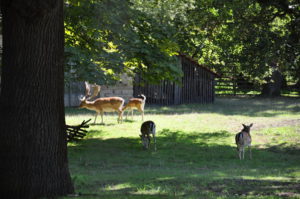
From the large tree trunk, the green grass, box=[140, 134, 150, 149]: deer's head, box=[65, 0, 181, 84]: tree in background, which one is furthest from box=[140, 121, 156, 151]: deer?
the large tree trunk

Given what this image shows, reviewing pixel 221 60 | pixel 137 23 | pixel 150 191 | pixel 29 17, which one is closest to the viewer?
pixel 29 17

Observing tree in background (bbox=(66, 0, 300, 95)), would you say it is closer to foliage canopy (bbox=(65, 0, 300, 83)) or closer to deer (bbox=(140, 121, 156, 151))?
foliage canopy (bbox=(65, 0, 300, 83))

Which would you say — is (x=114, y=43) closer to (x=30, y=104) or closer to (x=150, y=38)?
(x=150, y=38)

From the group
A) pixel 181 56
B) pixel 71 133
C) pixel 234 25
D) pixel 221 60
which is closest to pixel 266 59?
pixel 234 25

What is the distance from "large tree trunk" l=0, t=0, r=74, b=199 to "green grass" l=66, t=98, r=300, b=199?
2.73ft

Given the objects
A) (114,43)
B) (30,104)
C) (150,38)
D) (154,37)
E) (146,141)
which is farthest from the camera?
(150,38)

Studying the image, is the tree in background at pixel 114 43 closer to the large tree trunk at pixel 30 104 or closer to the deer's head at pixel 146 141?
the deer's head at pixel 146 141

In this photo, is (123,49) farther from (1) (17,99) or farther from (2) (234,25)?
(1) (17,99)

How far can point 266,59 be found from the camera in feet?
58.2

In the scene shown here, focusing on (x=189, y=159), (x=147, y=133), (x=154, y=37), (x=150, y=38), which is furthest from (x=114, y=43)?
(x=189, y=159)

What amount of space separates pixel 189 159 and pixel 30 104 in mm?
9117

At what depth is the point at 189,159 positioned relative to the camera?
1633cm

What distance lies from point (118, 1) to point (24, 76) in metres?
8.29

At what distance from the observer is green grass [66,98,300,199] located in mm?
9883
